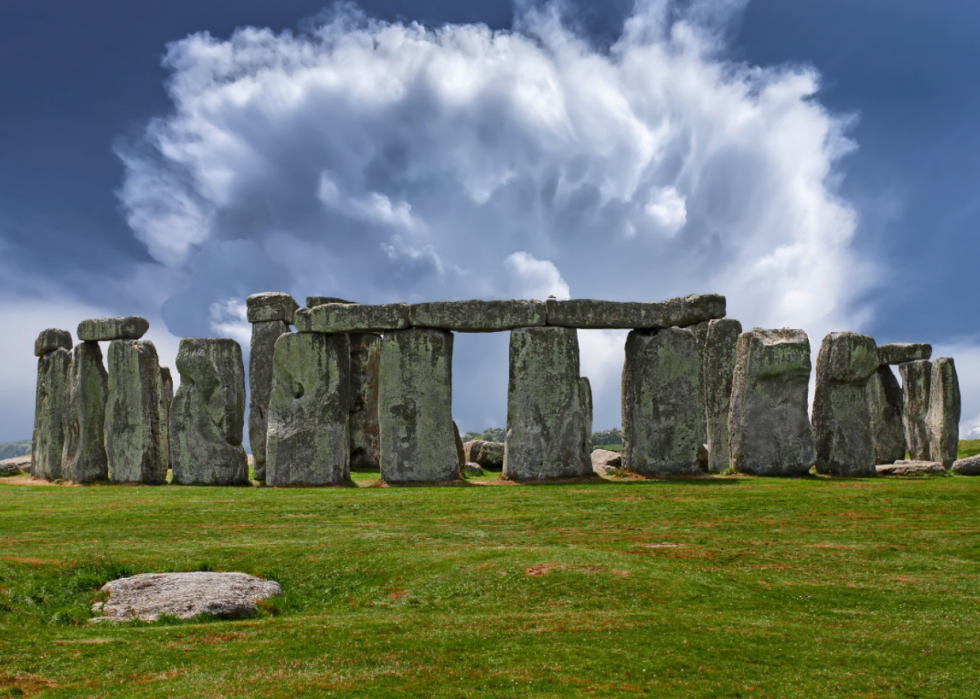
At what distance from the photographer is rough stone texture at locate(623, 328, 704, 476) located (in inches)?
969

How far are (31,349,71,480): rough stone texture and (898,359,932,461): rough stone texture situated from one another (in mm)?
32535

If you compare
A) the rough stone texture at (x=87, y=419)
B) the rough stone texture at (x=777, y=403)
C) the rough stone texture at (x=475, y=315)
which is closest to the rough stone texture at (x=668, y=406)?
the rough stone texture at (x=777, y=403)

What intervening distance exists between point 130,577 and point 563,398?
1411 centimetres

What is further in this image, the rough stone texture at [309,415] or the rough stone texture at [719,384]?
the rough stone texture at [719,384]

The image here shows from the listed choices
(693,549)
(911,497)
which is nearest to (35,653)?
(693,549)

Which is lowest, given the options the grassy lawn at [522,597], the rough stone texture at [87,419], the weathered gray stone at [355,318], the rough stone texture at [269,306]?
the grassy lawn at [522,597]

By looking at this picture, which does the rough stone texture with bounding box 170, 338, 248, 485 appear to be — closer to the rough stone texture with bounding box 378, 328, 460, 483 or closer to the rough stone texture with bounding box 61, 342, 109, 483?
the rough stone texture with bounding box 61, 342, 109, 483

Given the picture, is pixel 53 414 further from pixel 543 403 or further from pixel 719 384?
pixel 719 384

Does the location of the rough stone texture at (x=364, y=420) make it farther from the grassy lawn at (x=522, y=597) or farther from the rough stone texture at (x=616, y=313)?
the grassy lawn at (x=522, y=597)

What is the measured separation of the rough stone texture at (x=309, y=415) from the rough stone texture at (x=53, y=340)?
431 inches

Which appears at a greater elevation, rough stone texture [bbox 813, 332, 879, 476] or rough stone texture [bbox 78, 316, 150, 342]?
rough stone texture [bbox 78, 316, 150, 342]

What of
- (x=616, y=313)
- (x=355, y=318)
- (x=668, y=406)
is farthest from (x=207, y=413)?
(x=668, y=406)

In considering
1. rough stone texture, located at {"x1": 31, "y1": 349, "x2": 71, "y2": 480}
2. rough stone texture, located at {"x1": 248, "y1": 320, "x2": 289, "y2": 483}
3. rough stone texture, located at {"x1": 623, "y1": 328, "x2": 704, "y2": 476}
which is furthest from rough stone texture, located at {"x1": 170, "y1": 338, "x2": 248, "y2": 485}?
rough stone texture, located at {"x1": 623, "y1": 328, "x2": 704, "y2": 476}

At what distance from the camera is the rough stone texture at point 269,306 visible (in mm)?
29328
